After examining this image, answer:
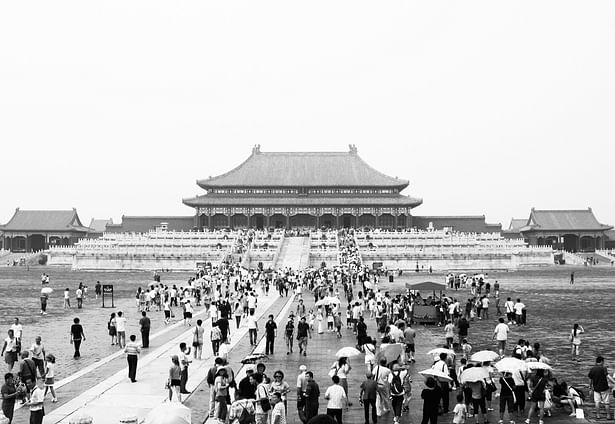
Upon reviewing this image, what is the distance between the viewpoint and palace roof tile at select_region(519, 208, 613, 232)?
9538 cm

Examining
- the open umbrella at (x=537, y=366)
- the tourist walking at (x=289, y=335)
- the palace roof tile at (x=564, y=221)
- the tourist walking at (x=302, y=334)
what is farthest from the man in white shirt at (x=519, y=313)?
the palace roof tile at (x=564, y=221)

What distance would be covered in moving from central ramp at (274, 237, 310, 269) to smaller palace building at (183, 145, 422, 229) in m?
20.6

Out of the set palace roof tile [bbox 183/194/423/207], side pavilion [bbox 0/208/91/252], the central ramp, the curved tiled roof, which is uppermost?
the curved tiled roof

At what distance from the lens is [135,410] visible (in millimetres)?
14188

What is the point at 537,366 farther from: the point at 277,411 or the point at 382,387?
the point at 277,411

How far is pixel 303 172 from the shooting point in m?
102

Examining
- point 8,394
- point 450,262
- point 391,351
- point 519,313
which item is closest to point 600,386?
point 391,351

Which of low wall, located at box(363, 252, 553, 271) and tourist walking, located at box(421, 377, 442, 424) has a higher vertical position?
low wall, located at box(363, 252, 553, 271)

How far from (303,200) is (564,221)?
34.6 meters

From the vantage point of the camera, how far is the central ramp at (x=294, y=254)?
61.6 metres

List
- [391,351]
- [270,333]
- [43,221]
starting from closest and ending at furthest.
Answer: [391,351]
[270,333]
[43,221]

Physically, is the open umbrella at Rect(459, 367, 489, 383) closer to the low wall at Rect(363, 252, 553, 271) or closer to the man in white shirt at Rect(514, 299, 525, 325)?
the man in white shirt at Rect(514, 299, 525, 325)

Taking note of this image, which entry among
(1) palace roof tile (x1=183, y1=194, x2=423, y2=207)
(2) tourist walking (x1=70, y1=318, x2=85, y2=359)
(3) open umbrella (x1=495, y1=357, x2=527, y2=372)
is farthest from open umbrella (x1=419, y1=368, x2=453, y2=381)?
(1) palace roof tile (x1=183, y1=194, x2=423, y2=207)

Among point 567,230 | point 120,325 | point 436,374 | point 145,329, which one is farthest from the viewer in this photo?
point 567,230
